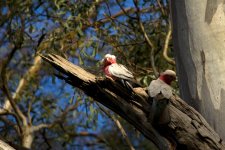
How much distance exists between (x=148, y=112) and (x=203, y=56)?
1.05 feet

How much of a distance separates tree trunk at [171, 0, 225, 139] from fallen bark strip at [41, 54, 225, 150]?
111 mm

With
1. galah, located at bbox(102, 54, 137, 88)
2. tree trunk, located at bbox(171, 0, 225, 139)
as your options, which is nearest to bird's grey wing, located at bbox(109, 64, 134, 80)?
galah, located at bbox(102, 54, 137, 88)

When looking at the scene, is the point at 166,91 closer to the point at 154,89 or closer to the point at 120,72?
the point at 154,89

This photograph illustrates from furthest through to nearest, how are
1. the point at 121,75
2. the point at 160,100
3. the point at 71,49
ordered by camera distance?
1. the point at 71,49
2. the point at 121,75
3. the point at 160,100

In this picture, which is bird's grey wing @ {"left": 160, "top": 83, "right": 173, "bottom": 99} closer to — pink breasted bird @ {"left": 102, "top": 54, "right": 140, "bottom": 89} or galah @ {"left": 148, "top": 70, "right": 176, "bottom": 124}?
galah @ {"left": 148, "top": 70, "right": 176, "bottom": 124}

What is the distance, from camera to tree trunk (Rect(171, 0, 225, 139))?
1874 millimetres

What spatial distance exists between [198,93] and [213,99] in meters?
0.07

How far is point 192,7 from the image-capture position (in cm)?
203

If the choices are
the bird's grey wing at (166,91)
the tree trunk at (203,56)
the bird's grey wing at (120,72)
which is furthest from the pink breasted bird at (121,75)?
the tree trunk at (203,56)

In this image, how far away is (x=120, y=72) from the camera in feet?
6.11

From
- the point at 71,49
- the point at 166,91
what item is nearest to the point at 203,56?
the point at 166,91

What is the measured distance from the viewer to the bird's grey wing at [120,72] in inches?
71.8

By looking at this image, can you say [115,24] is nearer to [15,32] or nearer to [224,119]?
[15,32]

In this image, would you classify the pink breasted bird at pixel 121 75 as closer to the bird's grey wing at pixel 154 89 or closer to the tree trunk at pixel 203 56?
the bird's grey wing at pixel 154 89
